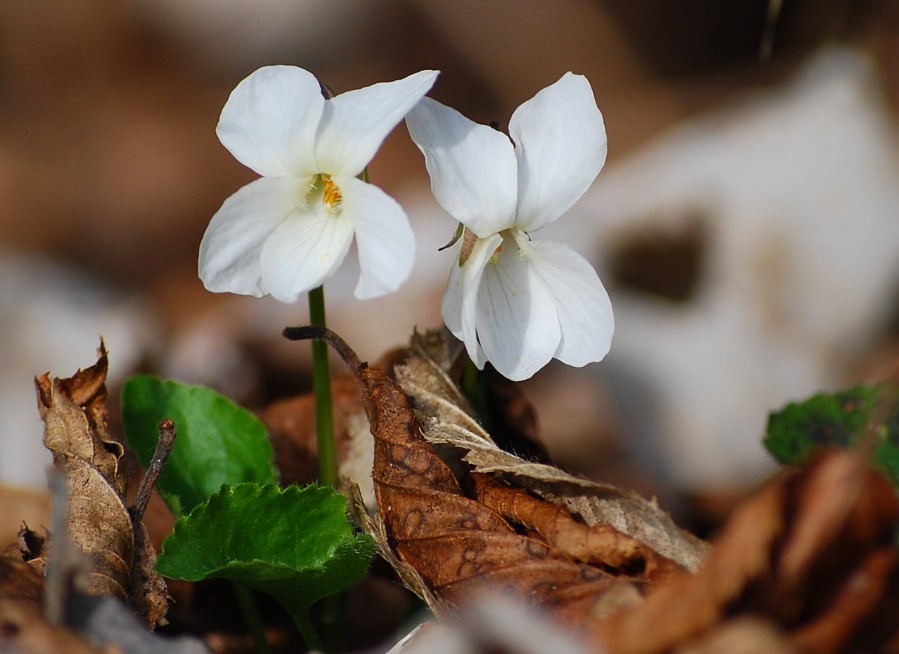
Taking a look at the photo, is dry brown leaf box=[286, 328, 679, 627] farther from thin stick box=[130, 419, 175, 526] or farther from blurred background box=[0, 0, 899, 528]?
blurred background box=[0, 0, 899, 528]

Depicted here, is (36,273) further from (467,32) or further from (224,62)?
(467,32)

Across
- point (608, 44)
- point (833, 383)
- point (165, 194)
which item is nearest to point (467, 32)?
point (608, 44)

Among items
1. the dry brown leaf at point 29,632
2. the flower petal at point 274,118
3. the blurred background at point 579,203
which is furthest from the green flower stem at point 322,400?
the blurred background at point 579,203

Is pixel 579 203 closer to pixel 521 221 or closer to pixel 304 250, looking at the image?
pixel 521 221

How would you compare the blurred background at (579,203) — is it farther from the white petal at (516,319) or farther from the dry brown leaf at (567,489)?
the dry brown leaf at (567,489)

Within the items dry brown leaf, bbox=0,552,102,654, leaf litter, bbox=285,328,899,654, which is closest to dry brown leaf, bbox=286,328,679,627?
leaf litter, bbox=285,328,899,654

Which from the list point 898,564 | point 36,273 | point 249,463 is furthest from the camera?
point 36,273
